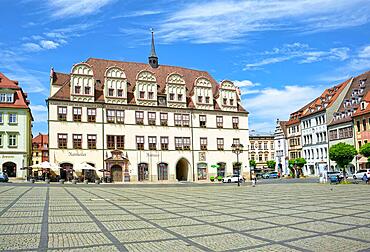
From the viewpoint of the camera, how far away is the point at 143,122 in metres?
57.8

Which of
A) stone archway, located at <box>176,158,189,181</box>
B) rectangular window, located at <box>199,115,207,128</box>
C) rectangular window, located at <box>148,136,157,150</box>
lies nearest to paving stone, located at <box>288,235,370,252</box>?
rectangular window, located at <box>148,136,157,150</box>

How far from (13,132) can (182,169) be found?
25.5 m

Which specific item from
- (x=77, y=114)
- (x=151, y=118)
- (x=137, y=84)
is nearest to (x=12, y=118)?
(x=77, y=114)

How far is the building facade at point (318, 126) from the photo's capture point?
71.8m

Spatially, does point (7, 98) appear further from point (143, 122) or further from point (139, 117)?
Answer: point (143, 122)

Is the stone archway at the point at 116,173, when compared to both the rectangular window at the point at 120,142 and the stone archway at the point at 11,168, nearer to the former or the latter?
the rectangular window at the point at 120,142

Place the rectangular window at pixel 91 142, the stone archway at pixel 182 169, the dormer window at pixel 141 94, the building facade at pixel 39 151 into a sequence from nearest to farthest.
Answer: the rectangular window at pixel 91 142 < the dormer window at pixel 141 94 < the stone archway at pixel 182 169 < the building facade at pixel 39 151

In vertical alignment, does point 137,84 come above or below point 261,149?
above

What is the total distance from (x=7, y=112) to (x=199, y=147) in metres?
28.0

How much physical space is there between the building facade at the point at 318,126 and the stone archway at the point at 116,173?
3524 cm

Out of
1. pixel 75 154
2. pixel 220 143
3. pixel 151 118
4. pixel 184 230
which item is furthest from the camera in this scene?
pixel 220 143

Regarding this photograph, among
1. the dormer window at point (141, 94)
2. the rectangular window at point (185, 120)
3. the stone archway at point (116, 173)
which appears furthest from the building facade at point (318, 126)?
the stone archway at point (116, 173)

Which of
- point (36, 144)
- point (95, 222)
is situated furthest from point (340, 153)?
point (36, 144)

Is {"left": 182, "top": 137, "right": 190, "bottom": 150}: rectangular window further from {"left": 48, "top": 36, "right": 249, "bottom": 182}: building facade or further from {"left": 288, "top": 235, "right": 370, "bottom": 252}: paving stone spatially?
{"left": 288, "top": 235, "right": 370, "bottom": 252}: paving stone
